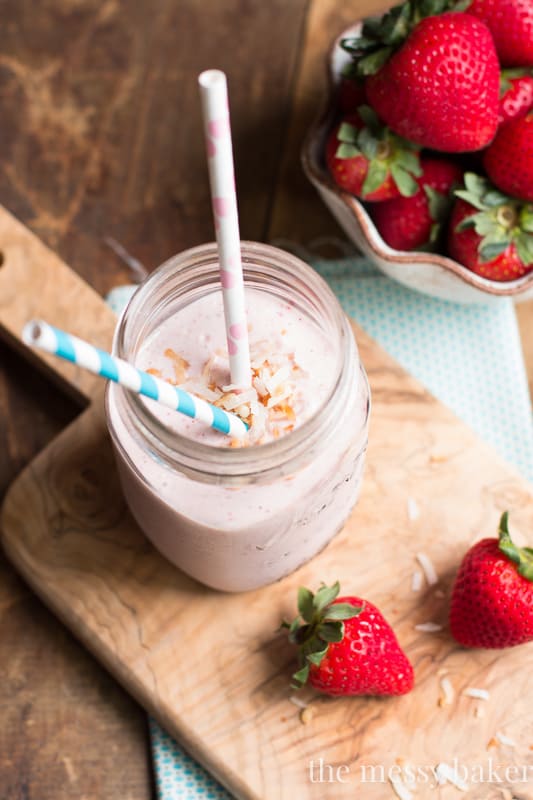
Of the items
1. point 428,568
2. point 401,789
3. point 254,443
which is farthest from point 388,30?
point 401,789

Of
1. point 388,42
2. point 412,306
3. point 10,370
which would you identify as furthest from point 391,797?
point 388,42

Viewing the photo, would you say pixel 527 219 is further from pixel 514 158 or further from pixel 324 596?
pixel 324 596

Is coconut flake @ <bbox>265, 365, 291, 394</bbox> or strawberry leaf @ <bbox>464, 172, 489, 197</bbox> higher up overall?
strawberry leaf @ <bbox>464, 172, 489, 197</bbox>

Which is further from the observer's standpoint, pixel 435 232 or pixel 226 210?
pixel 435 232

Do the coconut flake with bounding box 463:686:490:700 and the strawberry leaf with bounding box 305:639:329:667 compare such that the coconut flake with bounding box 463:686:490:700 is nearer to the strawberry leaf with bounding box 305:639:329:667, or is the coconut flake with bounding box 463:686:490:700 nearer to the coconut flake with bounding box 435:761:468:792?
the coconut flake with bounding box 435:761:468:792

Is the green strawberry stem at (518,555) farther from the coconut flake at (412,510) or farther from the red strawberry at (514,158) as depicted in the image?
the red strawberry at (514,158)

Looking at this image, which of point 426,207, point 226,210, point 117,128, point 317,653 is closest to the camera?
point 226,210

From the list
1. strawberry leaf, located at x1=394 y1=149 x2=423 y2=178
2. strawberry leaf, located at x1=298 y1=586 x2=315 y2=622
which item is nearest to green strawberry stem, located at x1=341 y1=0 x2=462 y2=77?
strawberry leaf, located at x1=394 y1=149 x2=423 y2=178
